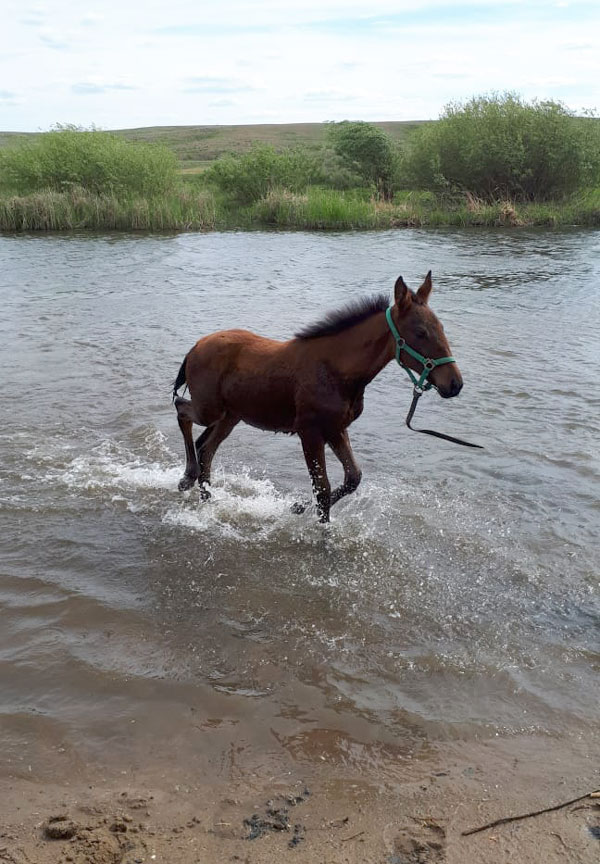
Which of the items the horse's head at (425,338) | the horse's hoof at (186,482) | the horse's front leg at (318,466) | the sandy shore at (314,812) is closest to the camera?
the sandy shore at (314,812)

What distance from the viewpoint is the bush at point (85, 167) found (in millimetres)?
31031

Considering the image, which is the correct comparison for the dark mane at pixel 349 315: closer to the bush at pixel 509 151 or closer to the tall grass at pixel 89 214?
the tall grass at pixel 89 214

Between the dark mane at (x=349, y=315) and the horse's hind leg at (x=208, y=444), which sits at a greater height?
the dark mane at (x=349, y=315)

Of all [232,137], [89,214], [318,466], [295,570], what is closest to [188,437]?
[318,466]

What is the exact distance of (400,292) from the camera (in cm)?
514

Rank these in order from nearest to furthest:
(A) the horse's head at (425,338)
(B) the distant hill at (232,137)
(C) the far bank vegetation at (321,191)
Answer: (A) the horse's head at (425,338) → (C) the far bank vegetation at (321,191) → (B) the distant hill at (232,137)

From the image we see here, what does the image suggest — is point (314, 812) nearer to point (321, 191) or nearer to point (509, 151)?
point (321, 191)

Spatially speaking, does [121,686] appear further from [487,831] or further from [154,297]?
[154,297]

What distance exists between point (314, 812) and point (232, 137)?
4820 inches

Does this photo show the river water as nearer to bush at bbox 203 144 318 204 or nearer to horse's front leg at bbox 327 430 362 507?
horse's front leg at bbox 327 430 362 507

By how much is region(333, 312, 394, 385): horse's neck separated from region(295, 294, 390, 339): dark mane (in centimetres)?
5

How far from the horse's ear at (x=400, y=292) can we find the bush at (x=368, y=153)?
35689mm

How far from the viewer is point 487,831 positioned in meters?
3.22

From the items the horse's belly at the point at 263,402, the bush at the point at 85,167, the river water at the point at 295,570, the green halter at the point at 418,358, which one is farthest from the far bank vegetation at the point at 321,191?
the green halter at the point at 418,358
